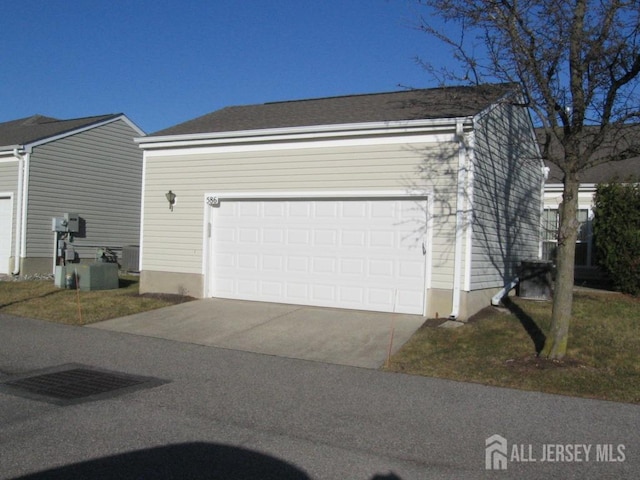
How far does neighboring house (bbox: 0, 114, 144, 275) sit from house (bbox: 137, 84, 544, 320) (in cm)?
581

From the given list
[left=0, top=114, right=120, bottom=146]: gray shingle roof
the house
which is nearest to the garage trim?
the house

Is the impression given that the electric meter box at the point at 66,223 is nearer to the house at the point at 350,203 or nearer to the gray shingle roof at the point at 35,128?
the gray shingle roof at the point at 35,128

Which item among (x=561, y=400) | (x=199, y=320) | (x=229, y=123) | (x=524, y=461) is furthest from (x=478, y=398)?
(x=229, y=123)

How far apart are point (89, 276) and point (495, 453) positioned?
12081 mm

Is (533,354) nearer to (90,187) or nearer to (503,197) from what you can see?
(503,197)

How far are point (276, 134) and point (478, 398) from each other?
7.36 meters

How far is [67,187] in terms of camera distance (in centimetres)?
1894

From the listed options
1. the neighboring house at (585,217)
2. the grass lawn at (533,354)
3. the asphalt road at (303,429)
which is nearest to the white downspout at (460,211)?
the grass lawn at (533,354)

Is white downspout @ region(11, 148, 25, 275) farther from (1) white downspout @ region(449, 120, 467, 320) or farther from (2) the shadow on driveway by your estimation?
(2) the shadow on driveway

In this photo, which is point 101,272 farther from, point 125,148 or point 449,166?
point 449,166

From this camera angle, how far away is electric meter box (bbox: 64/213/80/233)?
1819 centimetres

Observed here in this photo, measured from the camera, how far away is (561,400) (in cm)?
677

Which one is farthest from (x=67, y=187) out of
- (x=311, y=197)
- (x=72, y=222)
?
(x=311, y=197)

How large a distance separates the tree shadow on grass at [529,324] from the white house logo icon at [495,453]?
131 inches
